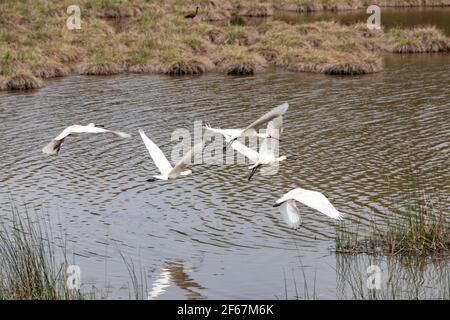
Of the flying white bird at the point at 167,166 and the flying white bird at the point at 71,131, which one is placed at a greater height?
the flying white bird at the point at 71,131

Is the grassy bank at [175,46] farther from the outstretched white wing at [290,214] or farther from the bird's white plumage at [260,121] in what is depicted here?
the outstretched white wing at [290,214]

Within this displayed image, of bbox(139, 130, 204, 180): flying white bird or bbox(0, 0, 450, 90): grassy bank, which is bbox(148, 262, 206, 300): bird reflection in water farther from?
bbox(0, 0, 450, 90): grassy bank

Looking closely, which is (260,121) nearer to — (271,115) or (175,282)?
(271,115)

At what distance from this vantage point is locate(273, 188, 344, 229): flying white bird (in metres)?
9.55

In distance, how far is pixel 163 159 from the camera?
11.4 m

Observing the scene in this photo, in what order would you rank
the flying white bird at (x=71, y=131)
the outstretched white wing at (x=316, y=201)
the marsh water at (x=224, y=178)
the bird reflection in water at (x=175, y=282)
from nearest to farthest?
1. the outstretched white wing at (x=316, y=201)
2. the flying white bird at (x=71, y=131)
3. the bird reflection in water at (x=175, y=282)
4. the marsh water at (x=224, y=178)

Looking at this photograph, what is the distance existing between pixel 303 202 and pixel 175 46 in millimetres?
21746

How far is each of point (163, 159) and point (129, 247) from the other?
202 centimetres

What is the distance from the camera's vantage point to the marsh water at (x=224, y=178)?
38.5 ft

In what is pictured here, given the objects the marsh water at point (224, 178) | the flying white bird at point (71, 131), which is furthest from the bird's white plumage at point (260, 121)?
the marsh water at point (224, 178)

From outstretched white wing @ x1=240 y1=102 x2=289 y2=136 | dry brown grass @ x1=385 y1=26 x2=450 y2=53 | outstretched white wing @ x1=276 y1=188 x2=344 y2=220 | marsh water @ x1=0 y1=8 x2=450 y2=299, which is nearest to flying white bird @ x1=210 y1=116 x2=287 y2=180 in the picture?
outstretched white wing @ x1=240 y1=102 x2=289 y2=136

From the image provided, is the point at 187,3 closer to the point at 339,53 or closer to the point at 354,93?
the point at 339,53

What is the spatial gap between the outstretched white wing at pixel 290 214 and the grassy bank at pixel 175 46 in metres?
17.6
